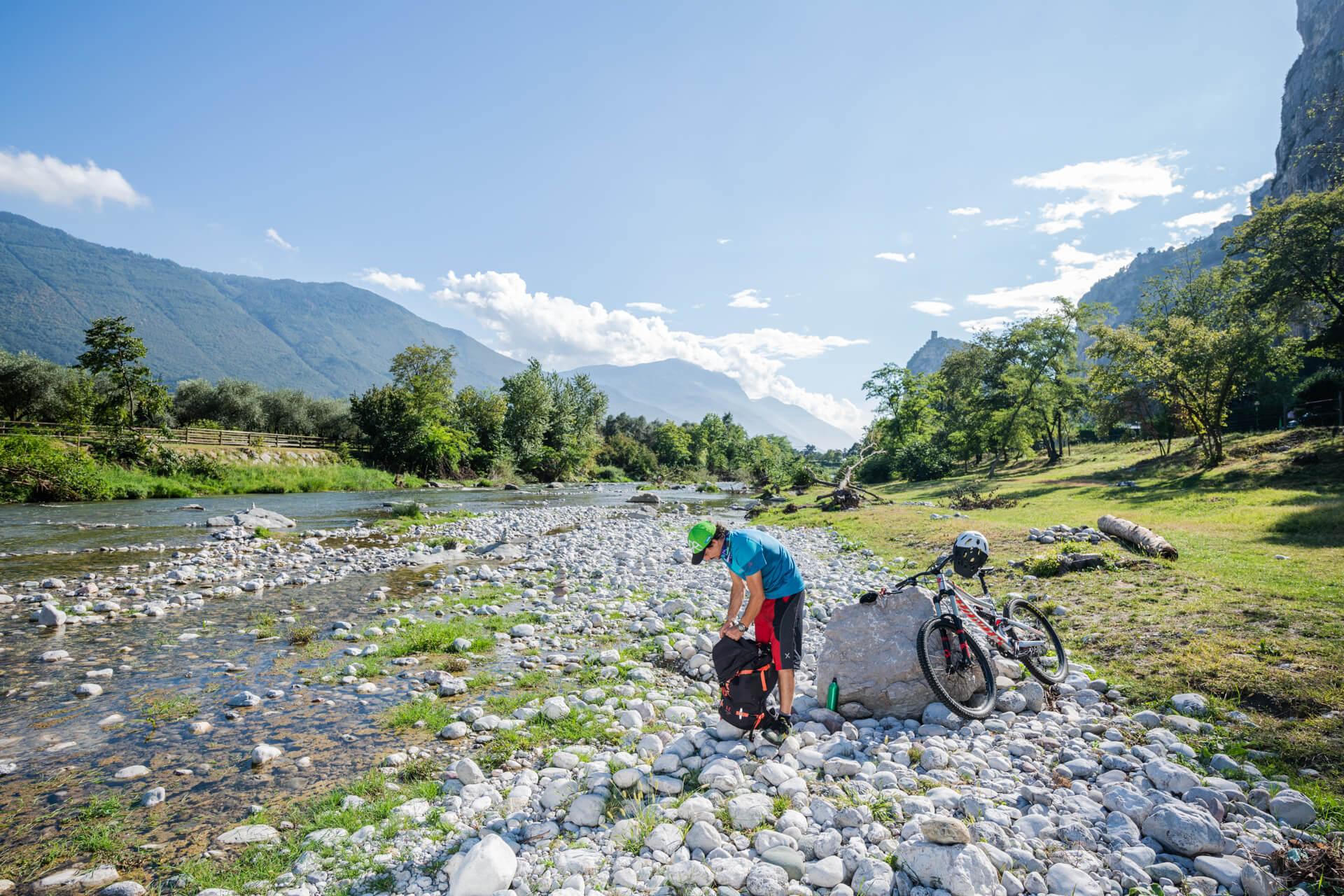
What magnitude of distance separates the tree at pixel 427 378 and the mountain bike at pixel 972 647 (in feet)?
211

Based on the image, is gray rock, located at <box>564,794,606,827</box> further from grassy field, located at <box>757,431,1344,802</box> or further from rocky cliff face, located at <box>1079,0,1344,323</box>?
rocky cliff face, located at <box>1079,0,1344,323</box>

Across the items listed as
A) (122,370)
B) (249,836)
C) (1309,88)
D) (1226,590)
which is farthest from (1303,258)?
(1309,88)

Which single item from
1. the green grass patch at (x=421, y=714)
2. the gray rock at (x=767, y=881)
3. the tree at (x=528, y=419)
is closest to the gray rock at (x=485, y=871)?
the gray rock at (x=767, y=881)

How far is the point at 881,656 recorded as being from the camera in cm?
675

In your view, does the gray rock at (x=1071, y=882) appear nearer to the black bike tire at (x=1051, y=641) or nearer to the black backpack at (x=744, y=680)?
the black backpack at (x=744, y=680)

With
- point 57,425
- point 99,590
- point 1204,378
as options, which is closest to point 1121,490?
A: point 1204,378

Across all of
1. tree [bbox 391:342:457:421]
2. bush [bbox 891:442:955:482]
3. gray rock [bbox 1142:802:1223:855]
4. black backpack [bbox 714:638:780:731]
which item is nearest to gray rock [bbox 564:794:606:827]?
black backpack [bbox 714:638:780:731]

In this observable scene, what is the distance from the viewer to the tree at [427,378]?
64.3m

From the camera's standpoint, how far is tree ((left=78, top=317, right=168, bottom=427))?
141 ft

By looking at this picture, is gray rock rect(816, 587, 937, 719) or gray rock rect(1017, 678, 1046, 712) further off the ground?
gray rock rect(816, 587, 937, 719)

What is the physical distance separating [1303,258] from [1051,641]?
119 ft

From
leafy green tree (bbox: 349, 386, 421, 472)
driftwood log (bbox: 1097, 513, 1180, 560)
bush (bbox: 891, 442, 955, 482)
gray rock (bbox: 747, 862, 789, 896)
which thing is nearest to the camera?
gray rock (bbox: 747, 862, 789, 896)

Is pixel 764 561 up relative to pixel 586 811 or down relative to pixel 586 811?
up

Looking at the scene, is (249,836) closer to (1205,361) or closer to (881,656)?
(881,656)
